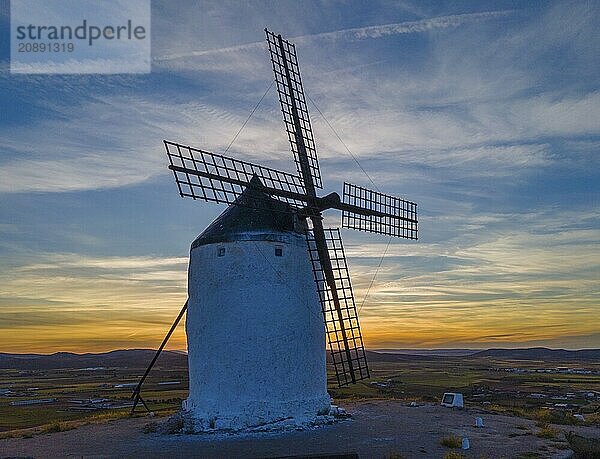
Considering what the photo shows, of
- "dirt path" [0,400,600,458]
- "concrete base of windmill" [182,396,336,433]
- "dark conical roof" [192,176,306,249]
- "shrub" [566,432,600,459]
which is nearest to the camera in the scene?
"shrub" [566,432,600,459]

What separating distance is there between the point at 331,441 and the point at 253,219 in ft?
25.1

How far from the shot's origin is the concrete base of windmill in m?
17.8

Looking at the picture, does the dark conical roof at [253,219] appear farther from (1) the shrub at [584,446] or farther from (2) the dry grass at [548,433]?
(1) the shrub at [584,446]

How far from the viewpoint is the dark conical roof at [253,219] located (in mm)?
18984

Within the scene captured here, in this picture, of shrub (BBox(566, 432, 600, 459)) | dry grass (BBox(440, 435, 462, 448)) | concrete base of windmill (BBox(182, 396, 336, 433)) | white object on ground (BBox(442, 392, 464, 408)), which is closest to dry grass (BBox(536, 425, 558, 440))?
shrub (BBox(566, 432, 600, 459))

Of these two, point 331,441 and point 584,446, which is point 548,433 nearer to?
point 584,446

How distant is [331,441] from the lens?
625 inches

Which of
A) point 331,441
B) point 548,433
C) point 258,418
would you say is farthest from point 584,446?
point 258,418

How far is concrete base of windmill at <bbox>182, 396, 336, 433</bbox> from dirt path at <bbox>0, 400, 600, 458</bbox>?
17.6 inches

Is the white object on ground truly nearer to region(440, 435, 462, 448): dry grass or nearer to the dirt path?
the dirt path

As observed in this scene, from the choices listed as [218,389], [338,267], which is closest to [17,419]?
[218,389]

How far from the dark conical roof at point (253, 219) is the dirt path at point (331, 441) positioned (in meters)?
6.53

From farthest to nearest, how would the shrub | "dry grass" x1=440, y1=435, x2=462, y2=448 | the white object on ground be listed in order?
the white object on ground, "dry grass" x1=440, y1=435, x2=462, y2=448, the shrub

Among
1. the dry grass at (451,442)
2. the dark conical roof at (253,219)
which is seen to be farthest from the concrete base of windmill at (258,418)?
the dark conical roof at (253,219)
